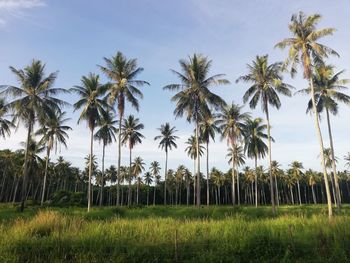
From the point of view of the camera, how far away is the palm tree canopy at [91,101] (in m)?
34.3

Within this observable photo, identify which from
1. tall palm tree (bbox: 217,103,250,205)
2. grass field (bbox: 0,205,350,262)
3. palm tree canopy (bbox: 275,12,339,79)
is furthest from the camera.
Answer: tall palm tree (bbox: 217,103,250,205)

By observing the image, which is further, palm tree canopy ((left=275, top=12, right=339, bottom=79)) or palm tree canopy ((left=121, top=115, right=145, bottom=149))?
palm tree canopy ((left=121, top=115, right=145, bottom=149))

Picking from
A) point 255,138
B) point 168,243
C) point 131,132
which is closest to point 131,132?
point 131,132

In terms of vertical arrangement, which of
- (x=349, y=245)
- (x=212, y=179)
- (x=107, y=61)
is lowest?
(x=349, y=245)

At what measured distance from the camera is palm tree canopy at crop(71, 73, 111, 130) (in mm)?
34344

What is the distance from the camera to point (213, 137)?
149 ft

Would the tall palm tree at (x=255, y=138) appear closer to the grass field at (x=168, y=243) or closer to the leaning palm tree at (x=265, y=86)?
the leaning palm tree at (x=265, y=86)

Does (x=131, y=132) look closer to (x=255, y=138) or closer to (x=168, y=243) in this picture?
(x=255, y=138)

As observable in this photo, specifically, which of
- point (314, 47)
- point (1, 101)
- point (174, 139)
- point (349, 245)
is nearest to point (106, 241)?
point (349, 245)

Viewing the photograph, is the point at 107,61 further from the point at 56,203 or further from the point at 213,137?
the point at 56,203

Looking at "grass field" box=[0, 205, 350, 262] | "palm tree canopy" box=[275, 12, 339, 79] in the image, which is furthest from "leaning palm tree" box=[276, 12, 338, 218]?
"grass field" box=[0, 205, 350, 262]

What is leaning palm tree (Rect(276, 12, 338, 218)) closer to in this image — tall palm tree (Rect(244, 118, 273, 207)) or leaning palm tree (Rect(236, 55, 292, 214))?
leaning palm tree (Rect(236, 55, 292, 214))

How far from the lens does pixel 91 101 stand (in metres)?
34.5

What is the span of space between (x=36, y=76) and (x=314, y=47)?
2681cm
